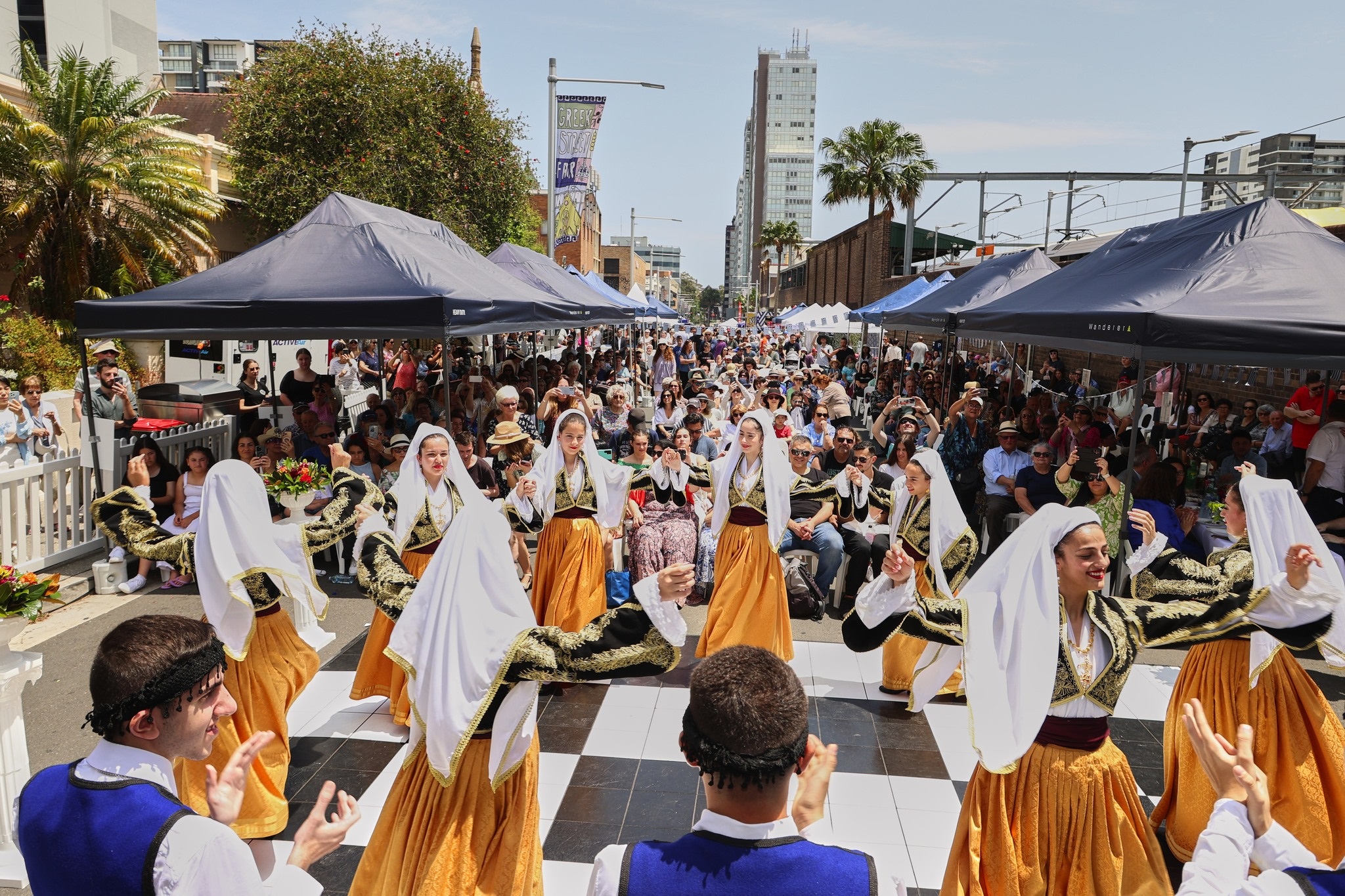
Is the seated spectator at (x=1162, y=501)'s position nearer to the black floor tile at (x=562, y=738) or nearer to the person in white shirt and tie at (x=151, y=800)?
the black floor tile at (x=562, y=738)

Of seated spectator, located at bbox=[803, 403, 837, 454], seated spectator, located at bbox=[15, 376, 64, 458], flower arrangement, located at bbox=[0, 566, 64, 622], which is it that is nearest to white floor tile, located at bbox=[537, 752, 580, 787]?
flower arrangement, located at bbox=[0, 566, 64, 622]

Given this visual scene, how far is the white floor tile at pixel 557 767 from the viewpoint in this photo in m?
4.82

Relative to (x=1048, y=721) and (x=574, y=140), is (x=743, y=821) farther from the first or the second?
(x=574, y=140)

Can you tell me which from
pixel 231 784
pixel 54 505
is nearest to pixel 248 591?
pixel 231 784

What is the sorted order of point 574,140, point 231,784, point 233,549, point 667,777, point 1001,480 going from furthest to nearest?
point 574,140, point 1001,480, point 667,777, point 233,549, point 231,784

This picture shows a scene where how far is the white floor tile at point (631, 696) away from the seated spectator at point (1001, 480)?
453cm

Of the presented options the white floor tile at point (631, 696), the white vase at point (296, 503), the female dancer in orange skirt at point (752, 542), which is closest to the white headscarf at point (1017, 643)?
the female dancer in orange skirt at point (752, 542)

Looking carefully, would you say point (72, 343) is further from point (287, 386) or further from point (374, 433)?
point (374, 433)

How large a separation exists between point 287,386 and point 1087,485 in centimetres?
999

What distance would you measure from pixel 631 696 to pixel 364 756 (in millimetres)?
1701

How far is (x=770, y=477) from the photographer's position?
609 centimetres

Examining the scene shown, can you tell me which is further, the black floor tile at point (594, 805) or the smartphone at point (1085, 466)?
the smartphone at point (1085, 466)

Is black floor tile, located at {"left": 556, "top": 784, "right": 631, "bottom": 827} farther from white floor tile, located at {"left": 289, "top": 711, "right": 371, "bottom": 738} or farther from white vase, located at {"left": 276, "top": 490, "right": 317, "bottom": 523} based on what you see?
white vase, located at {"left": 276, "top": 490, "right": 317, "bottom": 523}

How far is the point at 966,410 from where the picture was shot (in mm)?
10383
